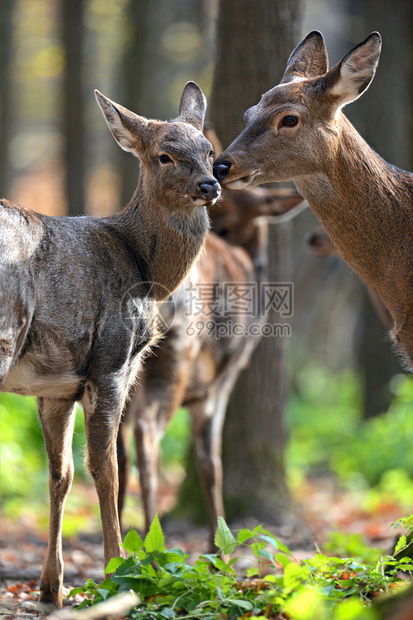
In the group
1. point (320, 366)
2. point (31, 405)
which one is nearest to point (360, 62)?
point (31, 405)

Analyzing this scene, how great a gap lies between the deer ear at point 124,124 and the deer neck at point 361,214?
4.19ft

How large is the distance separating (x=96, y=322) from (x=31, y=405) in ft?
23.0

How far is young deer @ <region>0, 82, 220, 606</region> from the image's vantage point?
4.73 metres

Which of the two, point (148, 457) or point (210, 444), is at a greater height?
point (148, 457)

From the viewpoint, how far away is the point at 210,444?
8.20 metres

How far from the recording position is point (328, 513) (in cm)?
1068

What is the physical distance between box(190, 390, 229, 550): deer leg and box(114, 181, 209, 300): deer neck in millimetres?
2873

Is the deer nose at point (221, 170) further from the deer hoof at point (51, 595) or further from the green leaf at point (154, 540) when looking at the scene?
the deer hoof at point (51, 595)

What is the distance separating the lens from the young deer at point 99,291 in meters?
4.73

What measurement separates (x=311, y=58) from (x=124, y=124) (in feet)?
5.26

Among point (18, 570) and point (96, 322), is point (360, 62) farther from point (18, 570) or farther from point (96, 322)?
point (18, 570)

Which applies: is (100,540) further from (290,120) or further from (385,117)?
(385,117)

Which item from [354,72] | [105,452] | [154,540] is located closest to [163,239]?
[105,452]
